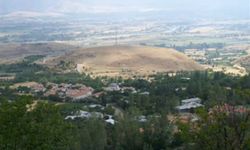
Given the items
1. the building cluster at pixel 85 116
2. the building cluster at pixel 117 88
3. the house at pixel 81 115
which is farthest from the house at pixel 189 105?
the building cluster at pixel 117 88

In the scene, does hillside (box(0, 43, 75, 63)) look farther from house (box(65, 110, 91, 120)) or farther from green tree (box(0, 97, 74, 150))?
green tree (box(0, 97, 74, 150))

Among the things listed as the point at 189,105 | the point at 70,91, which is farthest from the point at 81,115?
the point at 70,91

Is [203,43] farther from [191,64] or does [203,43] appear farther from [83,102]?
[83,102]

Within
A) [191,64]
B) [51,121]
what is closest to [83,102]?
[51,121]

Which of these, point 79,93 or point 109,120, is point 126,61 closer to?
point 79,93

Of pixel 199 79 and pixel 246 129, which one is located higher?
pixel 246 129

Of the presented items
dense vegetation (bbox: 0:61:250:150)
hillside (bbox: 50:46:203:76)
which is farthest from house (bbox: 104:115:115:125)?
hillside (bbox: 50:46:203:76)
